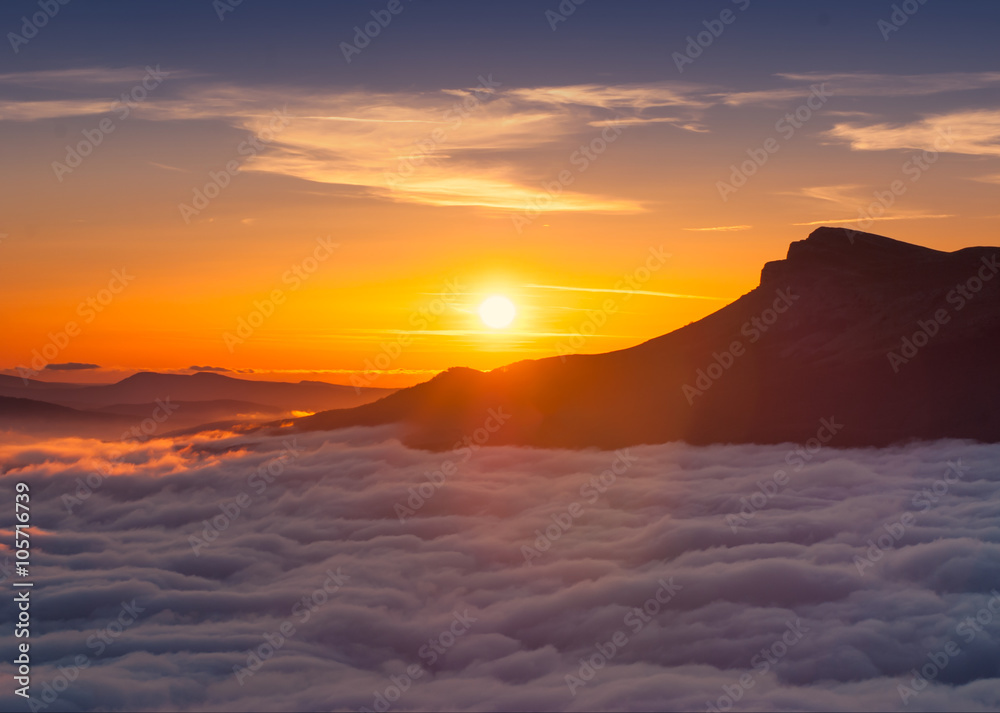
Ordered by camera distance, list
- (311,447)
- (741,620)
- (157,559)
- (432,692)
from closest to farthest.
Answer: (432,692)
(741,620)
(157,559)
(311,447)

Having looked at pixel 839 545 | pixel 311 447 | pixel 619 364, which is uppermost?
pixel 311 447

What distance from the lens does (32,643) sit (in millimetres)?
72688

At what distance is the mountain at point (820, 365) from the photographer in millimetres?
90938

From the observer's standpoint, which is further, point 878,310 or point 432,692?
point 878,310

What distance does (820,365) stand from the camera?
99125 mm

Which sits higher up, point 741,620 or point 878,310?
point 878,310

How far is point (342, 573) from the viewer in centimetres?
8750

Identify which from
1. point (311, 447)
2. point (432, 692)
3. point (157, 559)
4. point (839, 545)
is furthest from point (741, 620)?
point (311, 447)

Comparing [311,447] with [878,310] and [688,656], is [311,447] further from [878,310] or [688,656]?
[688,656]

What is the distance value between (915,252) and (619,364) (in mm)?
40353

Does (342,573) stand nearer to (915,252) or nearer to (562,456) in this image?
(562,456)

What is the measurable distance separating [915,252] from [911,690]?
66.9 metres

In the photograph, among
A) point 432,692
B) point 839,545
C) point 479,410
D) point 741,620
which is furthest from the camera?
point 479,410

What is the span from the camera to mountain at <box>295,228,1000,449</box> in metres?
90.9
